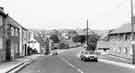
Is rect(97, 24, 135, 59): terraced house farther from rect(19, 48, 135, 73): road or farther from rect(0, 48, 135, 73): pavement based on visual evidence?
rect(19, 48, 135, 73): road

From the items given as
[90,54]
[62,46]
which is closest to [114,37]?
[90,54]

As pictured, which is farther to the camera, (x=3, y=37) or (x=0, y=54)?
(x=3, y=37)

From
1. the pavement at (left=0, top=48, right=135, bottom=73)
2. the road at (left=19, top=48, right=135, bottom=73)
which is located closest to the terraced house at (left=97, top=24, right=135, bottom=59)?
the pavement at (left=0, top=48, right=135, bottom=73)

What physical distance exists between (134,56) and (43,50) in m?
107

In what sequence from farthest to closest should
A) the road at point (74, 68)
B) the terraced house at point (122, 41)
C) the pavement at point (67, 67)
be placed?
1. the terraced house at point (122, 41)
2. the pavement at point (67, 67)
3. the road at point (74, 68)

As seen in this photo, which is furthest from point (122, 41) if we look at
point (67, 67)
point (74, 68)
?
point (74, 68)

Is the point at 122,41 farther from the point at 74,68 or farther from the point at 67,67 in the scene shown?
the point at 74,68

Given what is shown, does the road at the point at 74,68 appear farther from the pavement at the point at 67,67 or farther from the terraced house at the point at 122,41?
A: the terraced house at the point at 122,41

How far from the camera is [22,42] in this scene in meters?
65.8

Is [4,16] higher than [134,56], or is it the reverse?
[4,16]

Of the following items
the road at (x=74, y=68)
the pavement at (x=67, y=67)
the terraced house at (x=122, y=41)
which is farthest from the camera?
the terraced house at (x=122, y=41)

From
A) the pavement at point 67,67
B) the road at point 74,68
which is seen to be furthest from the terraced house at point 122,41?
the road at point 74,68

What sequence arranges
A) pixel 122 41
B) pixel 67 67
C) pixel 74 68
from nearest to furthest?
pixel 74 68
pixel 67 67
pixel 122 41

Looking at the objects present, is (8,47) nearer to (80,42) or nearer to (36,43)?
(36,43)
